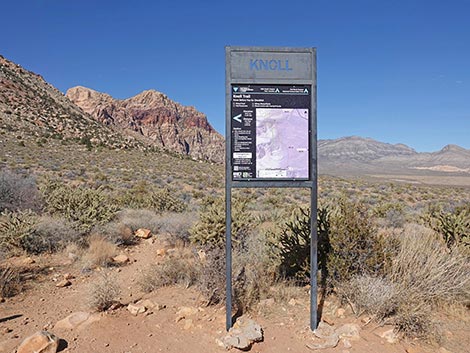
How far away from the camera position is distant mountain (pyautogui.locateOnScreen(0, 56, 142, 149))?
3653 centimetres

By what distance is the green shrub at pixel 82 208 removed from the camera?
7523mm

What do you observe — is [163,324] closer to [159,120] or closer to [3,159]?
[3,159]

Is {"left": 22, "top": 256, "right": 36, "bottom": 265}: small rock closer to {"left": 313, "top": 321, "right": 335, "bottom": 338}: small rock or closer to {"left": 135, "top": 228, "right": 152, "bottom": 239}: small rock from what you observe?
{"left": 135, "top": 228, "right": 152, "bottom": 239}: small rock

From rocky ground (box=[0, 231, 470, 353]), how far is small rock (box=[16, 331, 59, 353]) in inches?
1.0

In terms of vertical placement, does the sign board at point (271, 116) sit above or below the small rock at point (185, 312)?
above

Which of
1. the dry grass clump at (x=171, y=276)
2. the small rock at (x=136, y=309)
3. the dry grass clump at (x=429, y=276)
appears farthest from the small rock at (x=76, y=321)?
the dry grass clump at (x=429, y=276)

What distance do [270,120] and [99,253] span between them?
4492 mm

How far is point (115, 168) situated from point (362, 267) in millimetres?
25863

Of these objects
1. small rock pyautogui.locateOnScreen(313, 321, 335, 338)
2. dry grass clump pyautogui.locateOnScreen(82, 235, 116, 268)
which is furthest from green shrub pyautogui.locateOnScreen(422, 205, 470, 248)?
dry grass clump pyautogui.locateOnScreen(82, 235, 116, 268)

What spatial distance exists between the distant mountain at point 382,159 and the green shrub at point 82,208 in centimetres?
12038

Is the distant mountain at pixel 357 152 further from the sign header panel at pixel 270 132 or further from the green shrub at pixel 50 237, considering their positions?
the sign header panel at pixel 270 132

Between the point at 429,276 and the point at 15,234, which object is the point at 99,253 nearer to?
the point at 15,234

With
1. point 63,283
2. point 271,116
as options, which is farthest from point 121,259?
point 271,116

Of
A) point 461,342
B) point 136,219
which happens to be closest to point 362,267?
point 461,342
